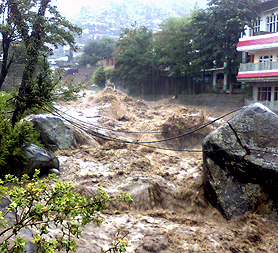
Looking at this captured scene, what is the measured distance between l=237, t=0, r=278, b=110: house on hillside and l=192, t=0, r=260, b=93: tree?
1.28 m

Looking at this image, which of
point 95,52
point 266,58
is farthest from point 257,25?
point 95,52

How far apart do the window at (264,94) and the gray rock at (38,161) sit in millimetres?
15207

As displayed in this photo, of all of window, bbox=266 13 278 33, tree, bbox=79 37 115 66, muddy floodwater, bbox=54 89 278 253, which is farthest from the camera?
tree, bbox=79 37 115 66

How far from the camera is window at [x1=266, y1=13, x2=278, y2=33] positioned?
24.0 metres

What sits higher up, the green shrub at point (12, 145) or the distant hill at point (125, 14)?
the distant hill at point (125, 14)

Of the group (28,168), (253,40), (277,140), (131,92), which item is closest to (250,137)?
(277,140)

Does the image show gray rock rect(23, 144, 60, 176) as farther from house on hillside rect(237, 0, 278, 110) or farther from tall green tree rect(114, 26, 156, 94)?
tall green tree rect(114, 26, 156, 94)

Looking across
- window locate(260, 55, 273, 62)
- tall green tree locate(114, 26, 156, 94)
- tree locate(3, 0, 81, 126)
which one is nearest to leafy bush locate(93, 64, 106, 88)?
tall green tree locate(114, 26, 156, 94)

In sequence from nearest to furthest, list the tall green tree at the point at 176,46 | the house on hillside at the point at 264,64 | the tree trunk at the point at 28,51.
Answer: the tree trunk at the point at 28,51 < the house on hillside at the point at 264,64 < the tall green tree at the point at 176,46

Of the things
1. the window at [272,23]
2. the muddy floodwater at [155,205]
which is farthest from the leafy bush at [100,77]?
the muddy floodwater at [155,205]

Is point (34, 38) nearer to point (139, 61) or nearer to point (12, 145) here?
point (12, 145)

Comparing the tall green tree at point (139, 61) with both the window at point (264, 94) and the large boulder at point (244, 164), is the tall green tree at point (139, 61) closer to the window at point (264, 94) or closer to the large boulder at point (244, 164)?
the window at point (264, 94)

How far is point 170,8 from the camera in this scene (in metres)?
170

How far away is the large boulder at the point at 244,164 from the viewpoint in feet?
26.1
